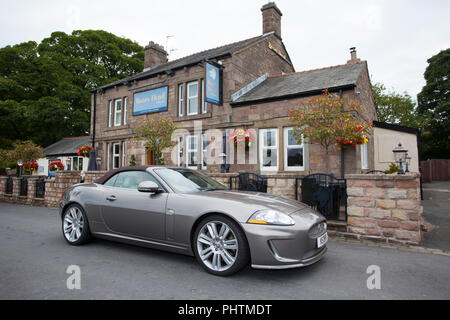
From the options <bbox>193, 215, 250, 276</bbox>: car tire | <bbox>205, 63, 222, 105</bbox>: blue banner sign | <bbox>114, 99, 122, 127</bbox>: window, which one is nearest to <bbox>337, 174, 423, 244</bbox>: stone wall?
<bbox>193, 215, 250, 276</bbox>: car tire

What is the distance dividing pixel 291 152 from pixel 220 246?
936 centimetres

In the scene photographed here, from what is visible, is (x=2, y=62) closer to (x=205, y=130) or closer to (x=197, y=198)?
(x=205, y=130)

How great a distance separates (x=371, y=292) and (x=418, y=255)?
223 cm

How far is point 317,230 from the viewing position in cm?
361

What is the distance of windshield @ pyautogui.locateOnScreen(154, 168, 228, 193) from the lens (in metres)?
4.18

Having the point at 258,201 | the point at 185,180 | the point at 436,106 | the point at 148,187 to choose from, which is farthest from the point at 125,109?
the point at 436,106

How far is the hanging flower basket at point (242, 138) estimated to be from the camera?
1195 cm

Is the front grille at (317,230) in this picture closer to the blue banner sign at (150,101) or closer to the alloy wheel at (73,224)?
the alloy wheel at (73,224)

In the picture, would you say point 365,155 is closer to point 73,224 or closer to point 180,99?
point 180,99

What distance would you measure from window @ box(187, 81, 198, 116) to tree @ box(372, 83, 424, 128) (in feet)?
83.8

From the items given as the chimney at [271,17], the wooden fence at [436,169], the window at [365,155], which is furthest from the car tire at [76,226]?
the wooden fence at [436,169]

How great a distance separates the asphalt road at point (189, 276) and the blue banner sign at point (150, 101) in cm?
1246
